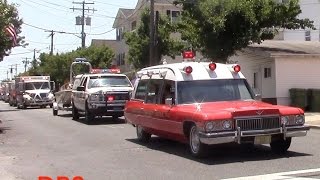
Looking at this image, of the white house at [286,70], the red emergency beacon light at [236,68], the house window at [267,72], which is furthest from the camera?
the house window at [267,72]

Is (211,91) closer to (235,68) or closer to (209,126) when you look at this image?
(235,68)

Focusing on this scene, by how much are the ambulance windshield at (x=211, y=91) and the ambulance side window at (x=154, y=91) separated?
3.61 ft

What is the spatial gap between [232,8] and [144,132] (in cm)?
1160

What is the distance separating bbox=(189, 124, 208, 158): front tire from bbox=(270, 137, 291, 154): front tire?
1596mm

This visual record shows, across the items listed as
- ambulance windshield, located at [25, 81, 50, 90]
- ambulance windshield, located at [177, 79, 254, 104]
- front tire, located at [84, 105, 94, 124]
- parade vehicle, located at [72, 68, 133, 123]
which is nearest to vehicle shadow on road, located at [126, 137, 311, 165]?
ambulance windshield, located at [177, 79, 254, 104]

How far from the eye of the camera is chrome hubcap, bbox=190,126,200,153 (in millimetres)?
10569

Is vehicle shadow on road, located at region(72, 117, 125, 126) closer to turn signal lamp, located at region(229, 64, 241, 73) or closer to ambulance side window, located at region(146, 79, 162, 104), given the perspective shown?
ambulance side window, located at region(146, 79, 162, 104)

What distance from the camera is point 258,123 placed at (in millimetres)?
10234

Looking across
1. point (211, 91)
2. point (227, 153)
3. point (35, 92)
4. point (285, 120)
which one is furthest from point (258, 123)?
point (35, 92)

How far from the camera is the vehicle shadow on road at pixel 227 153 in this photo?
10.6m

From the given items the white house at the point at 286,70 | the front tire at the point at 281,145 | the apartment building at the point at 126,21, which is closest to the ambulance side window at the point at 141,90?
the front tire at the point at 281,145

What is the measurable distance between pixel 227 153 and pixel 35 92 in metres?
32.9

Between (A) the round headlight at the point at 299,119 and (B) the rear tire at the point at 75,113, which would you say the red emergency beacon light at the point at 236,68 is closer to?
(A) the round headlight at the point at 299,119

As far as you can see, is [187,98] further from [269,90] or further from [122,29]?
[122,29]
